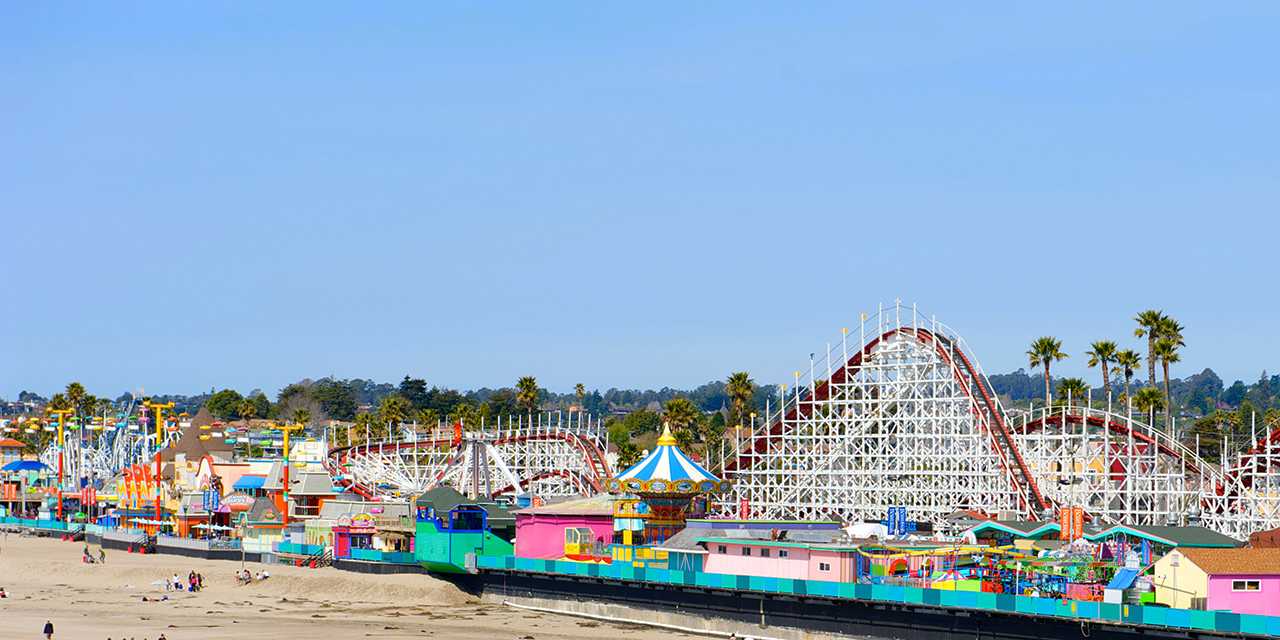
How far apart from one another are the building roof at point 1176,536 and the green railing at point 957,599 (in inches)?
349

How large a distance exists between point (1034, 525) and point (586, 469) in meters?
35.0

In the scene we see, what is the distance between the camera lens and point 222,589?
65.0 m

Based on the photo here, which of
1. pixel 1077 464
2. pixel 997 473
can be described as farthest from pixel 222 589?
pixel 1077 464

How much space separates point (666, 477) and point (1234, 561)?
22487 mm

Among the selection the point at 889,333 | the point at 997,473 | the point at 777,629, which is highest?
the point at 889,333

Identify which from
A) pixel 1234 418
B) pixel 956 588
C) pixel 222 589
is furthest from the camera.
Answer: pixel 1234 418

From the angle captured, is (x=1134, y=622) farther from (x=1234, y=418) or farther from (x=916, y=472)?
(x=1234, y=418)

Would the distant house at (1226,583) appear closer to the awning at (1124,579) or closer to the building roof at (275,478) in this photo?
the awning at (1124,579)

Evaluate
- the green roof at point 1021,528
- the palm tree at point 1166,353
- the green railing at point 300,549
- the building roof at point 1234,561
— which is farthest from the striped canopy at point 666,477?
the palm tree at point 1166,353

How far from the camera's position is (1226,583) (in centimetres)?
4288

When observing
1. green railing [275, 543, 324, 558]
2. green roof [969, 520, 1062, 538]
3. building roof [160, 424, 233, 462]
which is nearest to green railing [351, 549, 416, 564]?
green railing [275, 543, 324, 558]

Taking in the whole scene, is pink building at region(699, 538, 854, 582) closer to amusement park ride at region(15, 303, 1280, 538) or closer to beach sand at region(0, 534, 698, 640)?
beach sand at region(0, 534, 698, 640)

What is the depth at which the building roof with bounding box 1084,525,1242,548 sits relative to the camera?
51.4 meters

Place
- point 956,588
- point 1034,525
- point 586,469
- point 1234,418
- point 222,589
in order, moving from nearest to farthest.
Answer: point 956,588 → point 1034,525 → point 222,589 → point 586,469 → point 1234,418
